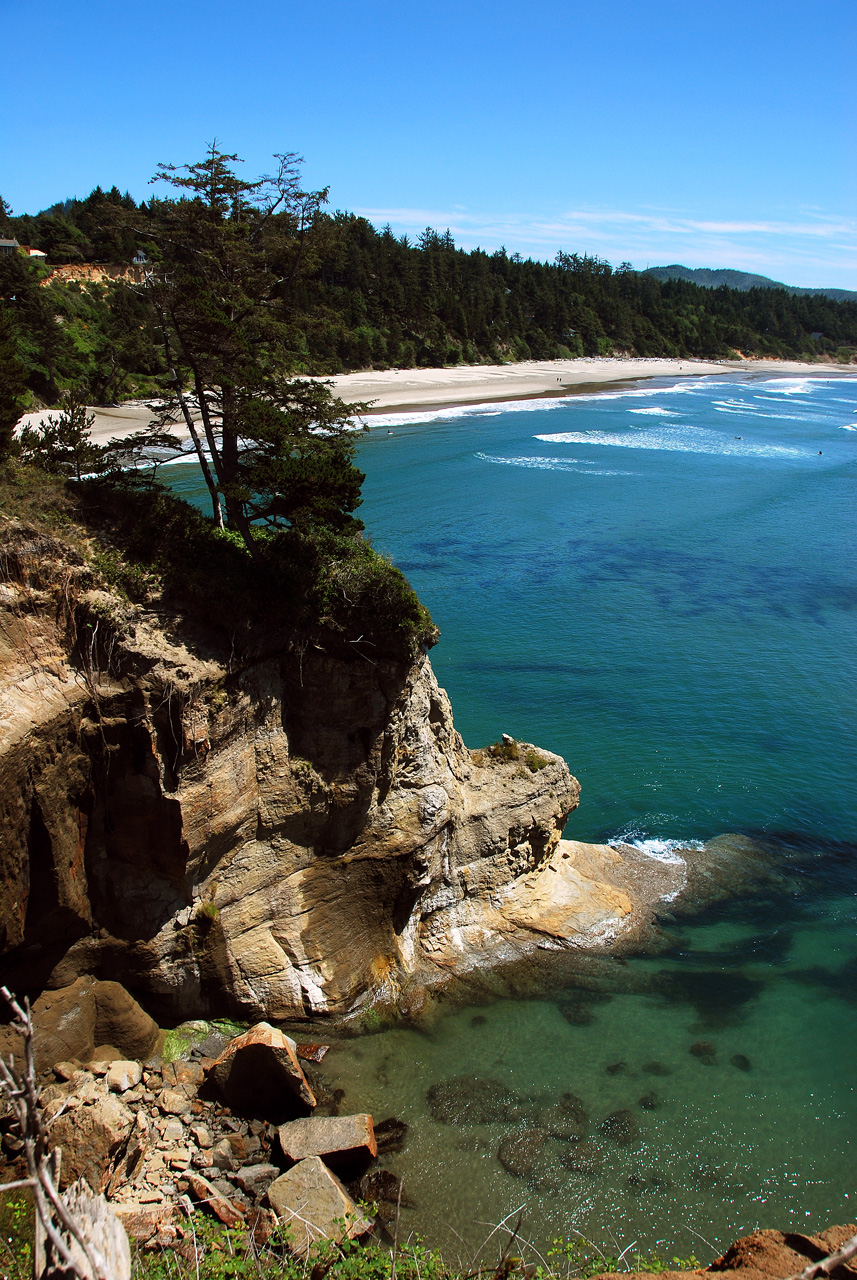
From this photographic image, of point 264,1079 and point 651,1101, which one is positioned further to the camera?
point 651,1101

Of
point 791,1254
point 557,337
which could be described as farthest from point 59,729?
point 557,337

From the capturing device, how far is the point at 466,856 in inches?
835

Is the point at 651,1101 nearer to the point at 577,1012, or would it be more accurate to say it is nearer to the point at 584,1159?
the point at 584,1159

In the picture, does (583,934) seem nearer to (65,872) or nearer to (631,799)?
(631,799)

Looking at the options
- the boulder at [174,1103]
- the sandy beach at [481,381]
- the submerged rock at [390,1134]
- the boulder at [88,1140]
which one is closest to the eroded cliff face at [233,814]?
the boulder at [174,1103]

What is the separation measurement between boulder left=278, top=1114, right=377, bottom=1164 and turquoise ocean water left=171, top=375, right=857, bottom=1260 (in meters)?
1.05

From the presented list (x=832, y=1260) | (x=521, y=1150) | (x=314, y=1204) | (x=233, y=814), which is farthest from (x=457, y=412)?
(x=832, y=1260)

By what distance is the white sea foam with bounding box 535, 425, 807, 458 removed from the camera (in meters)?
82.9

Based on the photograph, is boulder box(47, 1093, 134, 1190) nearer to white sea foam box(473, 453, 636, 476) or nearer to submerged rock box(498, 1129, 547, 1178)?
submerged rock box(498, 1129, 547, 1178)

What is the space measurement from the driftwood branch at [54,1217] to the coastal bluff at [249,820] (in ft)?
31.4

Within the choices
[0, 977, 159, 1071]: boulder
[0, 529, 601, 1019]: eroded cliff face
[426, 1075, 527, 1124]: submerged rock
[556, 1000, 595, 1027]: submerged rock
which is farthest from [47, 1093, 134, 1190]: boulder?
[556, 1000, 595, 1027]: submerged rock

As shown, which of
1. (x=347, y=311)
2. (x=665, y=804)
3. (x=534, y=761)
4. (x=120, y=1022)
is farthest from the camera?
(x=347, y=311)

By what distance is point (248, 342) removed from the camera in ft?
60.3

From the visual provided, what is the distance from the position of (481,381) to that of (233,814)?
112339mm
